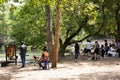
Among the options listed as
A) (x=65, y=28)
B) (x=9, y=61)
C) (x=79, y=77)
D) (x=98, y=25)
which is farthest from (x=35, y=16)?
(x=79, y=77)

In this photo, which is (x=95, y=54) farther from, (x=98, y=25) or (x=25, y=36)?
(x=25, y=36)

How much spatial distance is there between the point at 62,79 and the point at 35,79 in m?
1.30

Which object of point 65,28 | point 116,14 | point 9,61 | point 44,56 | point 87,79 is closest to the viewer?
point 87,79

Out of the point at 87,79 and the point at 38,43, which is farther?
the point at 38,43

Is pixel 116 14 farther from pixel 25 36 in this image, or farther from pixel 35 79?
pixel 35 79

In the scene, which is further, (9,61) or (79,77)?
(9,61)

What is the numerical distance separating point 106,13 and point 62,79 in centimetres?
2105

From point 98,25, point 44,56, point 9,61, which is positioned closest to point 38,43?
point 98,25

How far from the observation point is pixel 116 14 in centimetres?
3544

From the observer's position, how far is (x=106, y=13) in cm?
3612

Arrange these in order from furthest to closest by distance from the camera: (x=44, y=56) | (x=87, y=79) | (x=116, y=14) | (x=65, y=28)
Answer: (x=65, y=28)
(x=116, y=14)
(x=44, y=56)
(x=87, y=79)

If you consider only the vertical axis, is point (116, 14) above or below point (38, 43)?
above

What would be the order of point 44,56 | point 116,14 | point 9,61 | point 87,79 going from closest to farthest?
point 87,79 < point 44,56 < point 9,61 < point 116,14

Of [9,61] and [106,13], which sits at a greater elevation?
[106,13]
